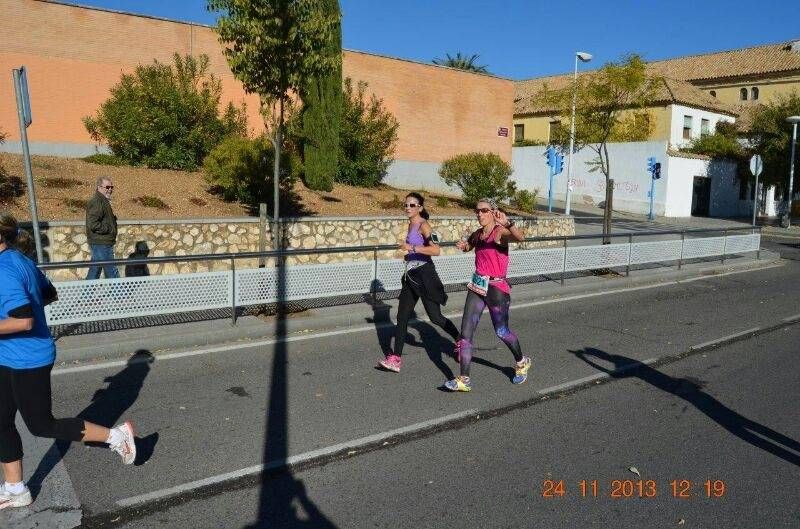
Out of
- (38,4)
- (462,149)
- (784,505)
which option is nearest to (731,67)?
(462,149)

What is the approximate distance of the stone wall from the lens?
11.3 m

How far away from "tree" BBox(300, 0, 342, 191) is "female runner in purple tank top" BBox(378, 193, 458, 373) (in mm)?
13554

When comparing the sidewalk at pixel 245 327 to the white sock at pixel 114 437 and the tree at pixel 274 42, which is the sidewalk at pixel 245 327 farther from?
the tree at pixel 274 42

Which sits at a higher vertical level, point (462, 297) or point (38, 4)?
point (38, 4)

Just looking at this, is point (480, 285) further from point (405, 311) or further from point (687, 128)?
point (687, 128)

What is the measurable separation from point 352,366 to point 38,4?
1851 cm

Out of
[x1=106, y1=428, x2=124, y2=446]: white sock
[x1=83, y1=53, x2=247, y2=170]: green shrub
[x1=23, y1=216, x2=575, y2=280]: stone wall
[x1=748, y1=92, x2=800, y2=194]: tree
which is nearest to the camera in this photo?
[x1=106, y1=428, x2=124, y2=446]: white sock

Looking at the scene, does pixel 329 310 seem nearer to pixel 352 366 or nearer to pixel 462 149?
pixel 352 366

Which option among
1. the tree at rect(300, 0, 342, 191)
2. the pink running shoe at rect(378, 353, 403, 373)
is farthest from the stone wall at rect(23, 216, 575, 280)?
the tree at rect(300, 0, 342, 191)

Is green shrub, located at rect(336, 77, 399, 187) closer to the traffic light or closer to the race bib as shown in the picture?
the traffic light

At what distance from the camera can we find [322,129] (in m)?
20.5

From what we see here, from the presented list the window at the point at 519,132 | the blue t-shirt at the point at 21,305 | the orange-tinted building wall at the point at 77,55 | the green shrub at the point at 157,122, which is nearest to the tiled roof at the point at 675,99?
the window at the point at 519,132

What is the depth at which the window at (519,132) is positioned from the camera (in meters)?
47.8

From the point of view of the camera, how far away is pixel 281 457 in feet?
15.4
